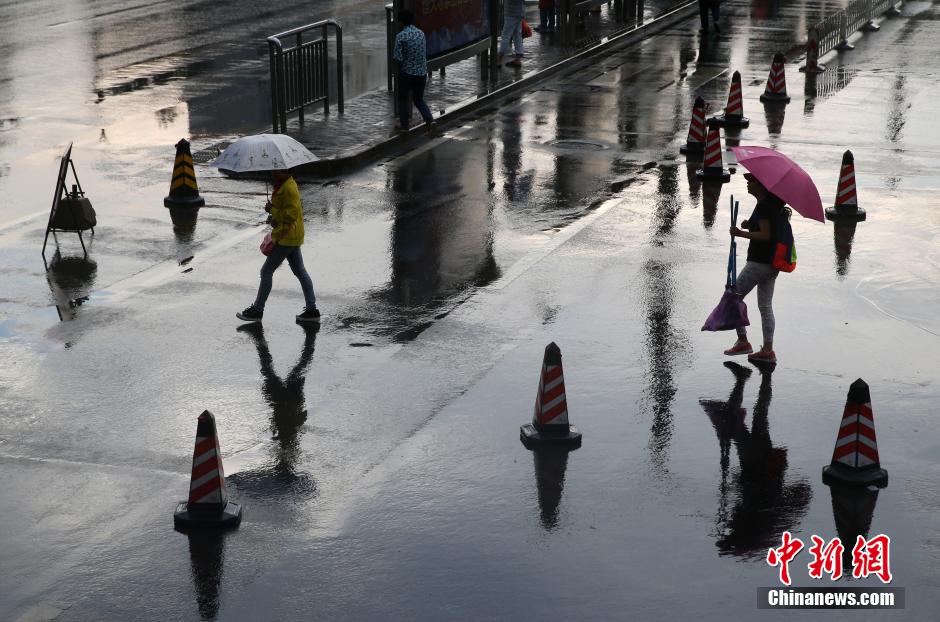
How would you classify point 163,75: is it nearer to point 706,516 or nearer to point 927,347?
point 927,347

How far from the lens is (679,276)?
13.1 metres

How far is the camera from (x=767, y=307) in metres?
10.7

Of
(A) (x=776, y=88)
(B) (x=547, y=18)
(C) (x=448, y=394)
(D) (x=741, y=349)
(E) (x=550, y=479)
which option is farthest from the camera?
(B) (x=547, y=18)

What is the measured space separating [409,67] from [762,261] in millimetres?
10263

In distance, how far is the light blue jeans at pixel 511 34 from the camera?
1048 inches

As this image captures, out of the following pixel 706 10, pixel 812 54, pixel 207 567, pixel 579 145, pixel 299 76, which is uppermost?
pixel 706 10

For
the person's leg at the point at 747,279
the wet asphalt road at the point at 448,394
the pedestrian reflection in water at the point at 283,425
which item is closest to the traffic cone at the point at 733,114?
the wet asphalt road at the point at 448,394

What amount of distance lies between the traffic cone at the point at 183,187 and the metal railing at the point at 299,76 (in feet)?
10.6

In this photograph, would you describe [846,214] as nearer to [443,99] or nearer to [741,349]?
[741,349]

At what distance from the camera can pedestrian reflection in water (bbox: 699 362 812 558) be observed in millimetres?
7922

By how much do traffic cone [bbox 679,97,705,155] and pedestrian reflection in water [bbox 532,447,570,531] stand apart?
421 inches

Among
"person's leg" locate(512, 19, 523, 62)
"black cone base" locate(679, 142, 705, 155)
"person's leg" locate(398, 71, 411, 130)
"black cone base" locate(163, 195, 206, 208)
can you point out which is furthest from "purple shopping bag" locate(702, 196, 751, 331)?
"person's leg" locate(512, 19, 523, 62)

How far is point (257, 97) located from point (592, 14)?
15430mm

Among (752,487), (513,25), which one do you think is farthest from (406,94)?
(752,487)
